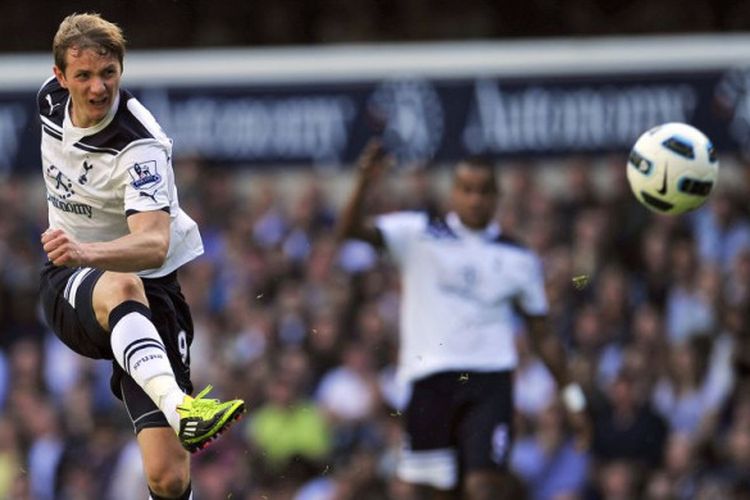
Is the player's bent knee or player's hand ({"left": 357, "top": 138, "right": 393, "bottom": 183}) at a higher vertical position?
player's hand ({"left": 357, "top": 138, "right": 393, "bottom": 183})

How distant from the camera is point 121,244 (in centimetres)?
760

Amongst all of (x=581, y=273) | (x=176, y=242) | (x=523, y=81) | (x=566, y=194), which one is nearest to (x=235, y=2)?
(x=523, y=81)

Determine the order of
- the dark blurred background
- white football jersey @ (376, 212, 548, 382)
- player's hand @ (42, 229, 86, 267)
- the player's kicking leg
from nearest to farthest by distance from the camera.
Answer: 1. player's hand @ (42, 229, 86, 267)
2. the player's kicking leg
3. white football jersey @ (376, 212, 548, 382)
4. the dark blurred background

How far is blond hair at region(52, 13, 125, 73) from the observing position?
773cm

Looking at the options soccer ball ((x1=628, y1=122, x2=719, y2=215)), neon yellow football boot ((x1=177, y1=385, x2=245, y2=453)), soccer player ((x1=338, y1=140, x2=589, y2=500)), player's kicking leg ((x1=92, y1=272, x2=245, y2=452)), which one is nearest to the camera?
neon yellow football boot ((x1=177, y1=385, x2=245, y2=453))

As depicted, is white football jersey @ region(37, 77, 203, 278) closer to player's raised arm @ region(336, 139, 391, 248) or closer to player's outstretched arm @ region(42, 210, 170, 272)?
player's outstretched arm @ region(42, 210, 170, 272)

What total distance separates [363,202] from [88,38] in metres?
3.19

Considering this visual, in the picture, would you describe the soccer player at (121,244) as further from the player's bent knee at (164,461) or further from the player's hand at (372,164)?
the player's hand at (372,164)

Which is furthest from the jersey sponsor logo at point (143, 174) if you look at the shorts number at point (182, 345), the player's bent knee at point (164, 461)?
the player's bent knee at point (164, 461)

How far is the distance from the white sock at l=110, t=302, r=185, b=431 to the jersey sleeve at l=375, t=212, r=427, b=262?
3.26 m

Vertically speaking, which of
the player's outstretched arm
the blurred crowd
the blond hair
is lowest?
the blurred crowd

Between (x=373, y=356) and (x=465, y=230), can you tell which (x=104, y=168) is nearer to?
(x=465, y=230)

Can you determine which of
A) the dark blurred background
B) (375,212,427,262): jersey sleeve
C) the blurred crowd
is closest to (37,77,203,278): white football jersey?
(375,212,427,262): jersey sleeve

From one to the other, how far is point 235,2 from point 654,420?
7.74 meters
